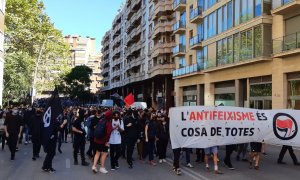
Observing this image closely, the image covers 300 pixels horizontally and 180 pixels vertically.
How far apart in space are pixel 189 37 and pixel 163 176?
119 feet

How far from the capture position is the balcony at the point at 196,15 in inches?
1646

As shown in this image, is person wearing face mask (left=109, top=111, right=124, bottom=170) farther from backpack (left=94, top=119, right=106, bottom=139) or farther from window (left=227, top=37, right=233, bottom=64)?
window (left=227, top=37, right=233, bottom=64)

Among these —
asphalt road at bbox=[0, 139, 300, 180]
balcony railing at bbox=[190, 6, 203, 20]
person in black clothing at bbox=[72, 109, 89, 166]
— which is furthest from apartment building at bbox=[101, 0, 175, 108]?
person in black clothing at bbox=[72, 109, 89, 166]

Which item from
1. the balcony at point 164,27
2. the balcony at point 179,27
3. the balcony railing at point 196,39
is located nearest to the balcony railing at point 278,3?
the balcony railing at point 196,39

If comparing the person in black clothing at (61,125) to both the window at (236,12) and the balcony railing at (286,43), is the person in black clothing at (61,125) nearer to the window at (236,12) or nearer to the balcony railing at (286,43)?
the balcony railing at (286,43)

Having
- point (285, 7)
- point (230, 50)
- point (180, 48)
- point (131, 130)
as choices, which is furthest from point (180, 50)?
point (131, 130)

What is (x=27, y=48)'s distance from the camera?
55625 millimetres

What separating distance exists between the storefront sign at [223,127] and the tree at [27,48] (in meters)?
36.0

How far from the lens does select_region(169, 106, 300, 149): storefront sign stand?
12.0 metres

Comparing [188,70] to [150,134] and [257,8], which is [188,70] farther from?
[150,134]

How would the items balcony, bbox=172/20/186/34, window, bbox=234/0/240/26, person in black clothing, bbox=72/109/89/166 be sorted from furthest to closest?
balcony, bbox=172/20/186/34, window, bbox=234/0/240/26, person in black clothing, bbox=72/109/89/166

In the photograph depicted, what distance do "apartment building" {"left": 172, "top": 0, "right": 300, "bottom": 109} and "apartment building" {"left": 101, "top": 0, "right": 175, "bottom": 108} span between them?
6.24 metres

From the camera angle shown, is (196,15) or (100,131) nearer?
(100,131)

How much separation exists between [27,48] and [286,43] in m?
37.4
